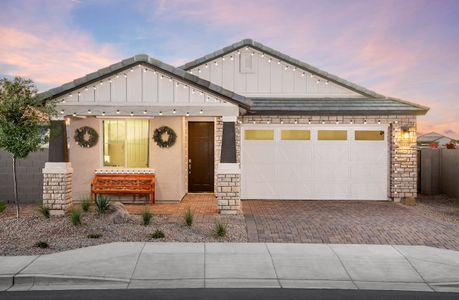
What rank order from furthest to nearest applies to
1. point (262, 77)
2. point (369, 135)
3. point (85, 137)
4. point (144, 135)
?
point (262, 77) < point (369, 135) < point (144, 135) < point (85, 137)

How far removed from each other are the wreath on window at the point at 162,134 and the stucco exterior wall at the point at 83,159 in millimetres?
Answer: 1892

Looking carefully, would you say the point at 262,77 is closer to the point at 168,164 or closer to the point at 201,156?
the point at 201,156

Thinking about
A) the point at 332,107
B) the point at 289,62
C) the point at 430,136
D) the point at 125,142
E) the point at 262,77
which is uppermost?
the point at 289,62

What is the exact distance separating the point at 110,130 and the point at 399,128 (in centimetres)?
1007

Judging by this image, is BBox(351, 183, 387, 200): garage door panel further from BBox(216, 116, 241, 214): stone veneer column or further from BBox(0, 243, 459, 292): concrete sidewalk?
BBox(0, 243, 459, 292): concrete sidewalk

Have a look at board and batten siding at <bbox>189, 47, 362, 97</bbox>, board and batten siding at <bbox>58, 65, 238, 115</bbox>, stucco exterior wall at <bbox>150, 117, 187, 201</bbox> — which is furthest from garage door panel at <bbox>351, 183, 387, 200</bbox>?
board and batten siding at <bbox>58, 65, 238, 115</bbox>

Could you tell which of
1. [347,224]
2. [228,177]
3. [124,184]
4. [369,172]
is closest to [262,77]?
[369,172]

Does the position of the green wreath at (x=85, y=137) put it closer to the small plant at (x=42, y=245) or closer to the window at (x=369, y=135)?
the small plant at (x=42, y=245)

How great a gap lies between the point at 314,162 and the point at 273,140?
167 cm

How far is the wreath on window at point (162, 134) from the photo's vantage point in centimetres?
1466

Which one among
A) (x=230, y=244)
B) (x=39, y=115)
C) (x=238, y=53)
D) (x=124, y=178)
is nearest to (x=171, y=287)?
(x=230, y=244)

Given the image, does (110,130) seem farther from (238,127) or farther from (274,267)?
(274,267)

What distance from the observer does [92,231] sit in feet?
32.2

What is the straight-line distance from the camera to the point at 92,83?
1212 centimetres
